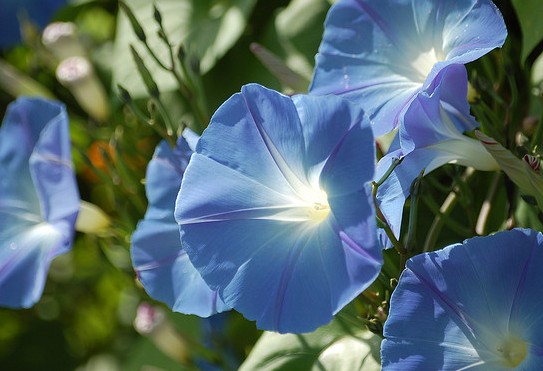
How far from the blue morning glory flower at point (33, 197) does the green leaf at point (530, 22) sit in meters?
0.41

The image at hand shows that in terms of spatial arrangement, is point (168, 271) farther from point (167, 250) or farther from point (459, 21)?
point (459, 21)

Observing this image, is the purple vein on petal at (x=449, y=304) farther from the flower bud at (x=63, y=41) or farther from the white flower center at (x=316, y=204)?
the flower bud at (x=63, y=41)

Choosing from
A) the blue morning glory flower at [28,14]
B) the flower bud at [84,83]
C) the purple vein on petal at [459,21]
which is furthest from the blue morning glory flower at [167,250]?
the blue morning glory flower at [28,14]

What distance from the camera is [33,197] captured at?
35.8 inches

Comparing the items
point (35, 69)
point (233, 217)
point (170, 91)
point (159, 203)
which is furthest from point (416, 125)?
point (35, 69)

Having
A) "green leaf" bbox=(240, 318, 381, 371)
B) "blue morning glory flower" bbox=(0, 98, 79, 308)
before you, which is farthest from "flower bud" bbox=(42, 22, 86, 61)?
"green leaf" bbox=(240, 318, 381, 371)

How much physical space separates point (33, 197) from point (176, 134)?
16 centimetres

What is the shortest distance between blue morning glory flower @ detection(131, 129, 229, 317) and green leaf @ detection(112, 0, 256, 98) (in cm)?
20

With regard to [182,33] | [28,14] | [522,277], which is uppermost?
[522,277]

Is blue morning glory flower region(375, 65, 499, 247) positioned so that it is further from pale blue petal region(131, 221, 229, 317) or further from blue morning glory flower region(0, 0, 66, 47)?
blue morning glory flower region(0, 0, 66, 47)

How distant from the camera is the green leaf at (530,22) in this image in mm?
729

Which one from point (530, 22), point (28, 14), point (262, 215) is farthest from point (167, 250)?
point (28, 14)

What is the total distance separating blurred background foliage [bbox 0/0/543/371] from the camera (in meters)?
0.74

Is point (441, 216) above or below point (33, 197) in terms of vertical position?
above
